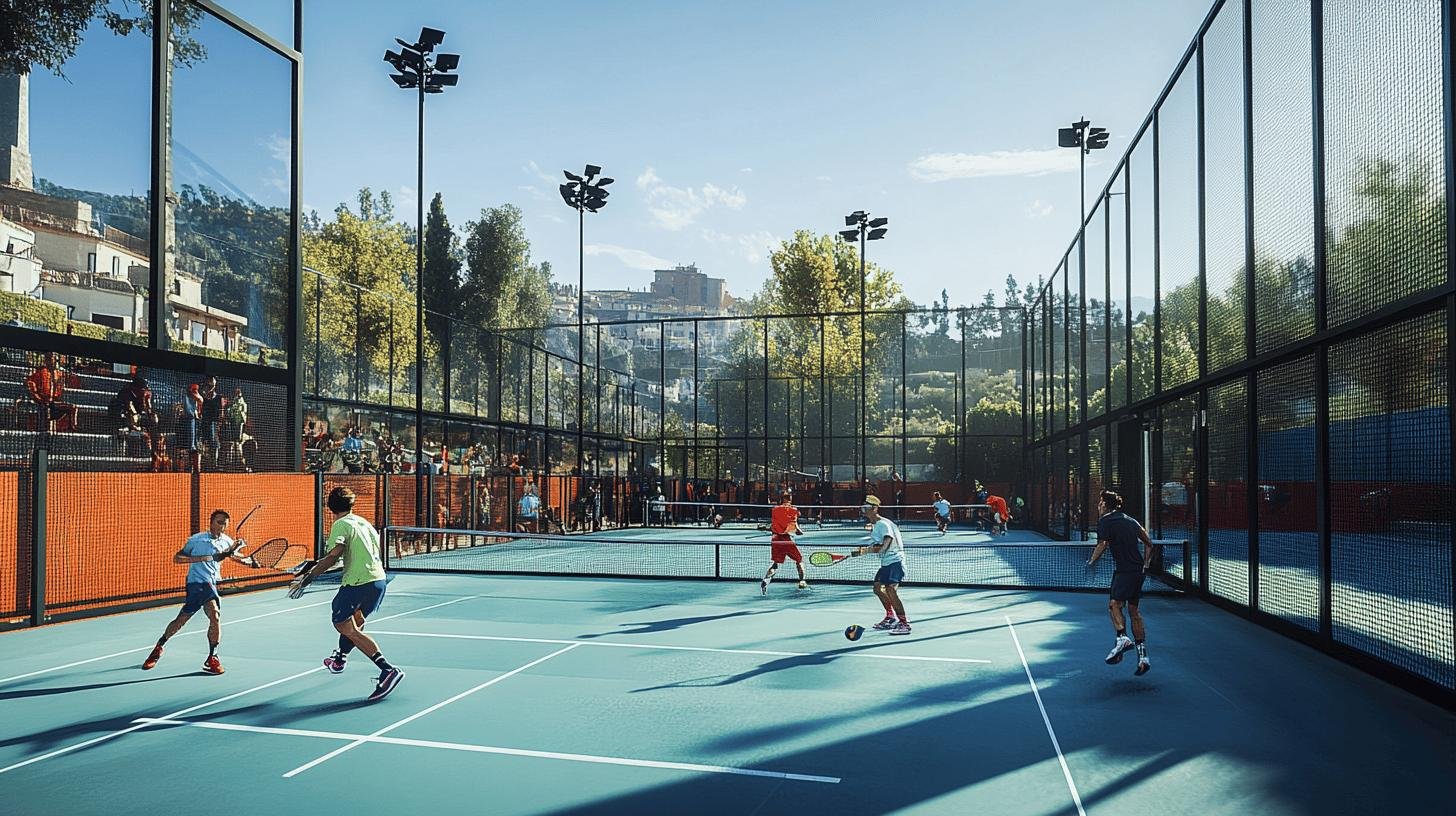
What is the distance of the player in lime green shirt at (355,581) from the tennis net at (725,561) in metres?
6.52

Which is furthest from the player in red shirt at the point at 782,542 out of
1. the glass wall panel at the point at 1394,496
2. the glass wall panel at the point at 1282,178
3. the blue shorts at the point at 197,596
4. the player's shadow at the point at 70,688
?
the player's shadow at the point at 70,688

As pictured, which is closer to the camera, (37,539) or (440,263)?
(37,539)

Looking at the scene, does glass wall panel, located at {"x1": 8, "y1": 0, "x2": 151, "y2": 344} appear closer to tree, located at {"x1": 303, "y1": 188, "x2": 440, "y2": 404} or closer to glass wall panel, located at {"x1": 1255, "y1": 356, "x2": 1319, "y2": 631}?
tree, located at {"x1": 303, "y1": 188, "x2": 440, "y2": 404}

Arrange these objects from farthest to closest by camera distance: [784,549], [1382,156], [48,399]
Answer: [48,399]
[784,549]
[1382,156]

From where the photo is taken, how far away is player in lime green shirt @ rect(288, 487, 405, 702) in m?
9.00

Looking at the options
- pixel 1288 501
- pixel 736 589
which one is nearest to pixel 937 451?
pixel 736 589

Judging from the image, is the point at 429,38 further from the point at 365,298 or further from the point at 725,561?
the point at 365,298

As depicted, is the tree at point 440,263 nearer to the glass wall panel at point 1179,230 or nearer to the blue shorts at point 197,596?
the glass wall panel at point 1179,230

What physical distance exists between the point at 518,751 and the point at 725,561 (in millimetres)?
16578

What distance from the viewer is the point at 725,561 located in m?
23.8

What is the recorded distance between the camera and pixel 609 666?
1051cm

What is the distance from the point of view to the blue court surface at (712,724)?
6.33 metres

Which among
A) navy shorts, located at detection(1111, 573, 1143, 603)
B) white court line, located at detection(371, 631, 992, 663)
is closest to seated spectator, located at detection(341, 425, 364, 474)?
white court line, located at detection(371, 631, 992, 663)

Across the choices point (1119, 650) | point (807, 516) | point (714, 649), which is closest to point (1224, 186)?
point (1119, 650)
